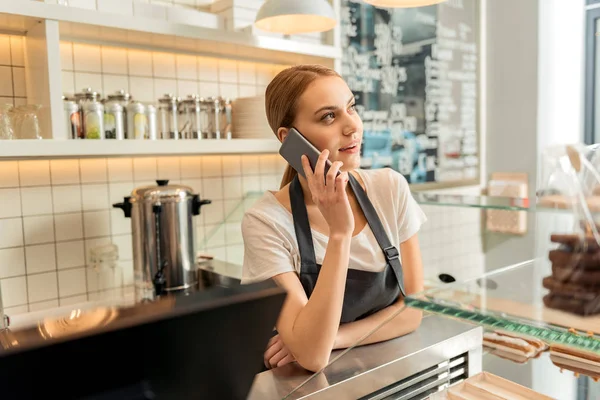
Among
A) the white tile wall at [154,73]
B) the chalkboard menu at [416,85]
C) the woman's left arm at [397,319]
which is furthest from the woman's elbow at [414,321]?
the chalkboard menu at [416,85]

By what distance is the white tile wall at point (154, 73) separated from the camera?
2.25 meters

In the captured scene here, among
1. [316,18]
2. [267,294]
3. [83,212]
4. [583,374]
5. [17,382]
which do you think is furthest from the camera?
[83,212]

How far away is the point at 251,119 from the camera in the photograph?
8.33 feet

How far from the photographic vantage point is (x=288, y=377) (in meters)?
0.92

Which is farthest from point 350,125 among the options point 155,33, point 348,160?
point 155,33

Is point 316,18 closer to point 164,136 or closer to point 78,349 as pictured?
point 164,136

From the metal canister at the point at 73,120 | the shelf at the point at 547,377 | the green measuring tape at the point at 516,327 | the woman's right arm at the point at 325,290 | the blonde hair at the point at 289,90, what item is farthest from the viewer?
the metal canister at the point at 73,120

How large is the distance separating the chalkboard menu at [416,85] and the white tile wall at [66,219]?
1215 mm

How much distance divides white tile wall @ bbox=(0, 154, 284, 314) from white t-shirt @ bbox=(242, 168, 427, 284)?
1135 millimetres

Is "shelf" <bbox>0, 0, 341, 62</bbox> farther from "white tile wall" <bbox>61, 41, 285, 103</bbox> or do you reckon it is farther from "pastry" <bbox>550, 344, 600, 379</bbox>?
"pastry" <bbox>550, 344, 600, 379</bbox>

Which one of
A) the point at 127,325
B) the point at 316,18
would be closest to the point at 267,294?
the point at 127,325

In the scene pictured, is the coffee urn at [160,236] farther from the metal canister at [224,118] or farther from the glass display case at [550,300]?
the glass display case at [550,300]

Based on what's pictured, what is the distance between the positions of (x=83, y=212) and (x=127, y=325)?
2.02m

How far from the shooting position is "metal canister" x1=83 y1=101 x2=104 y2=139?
81.3 inches
